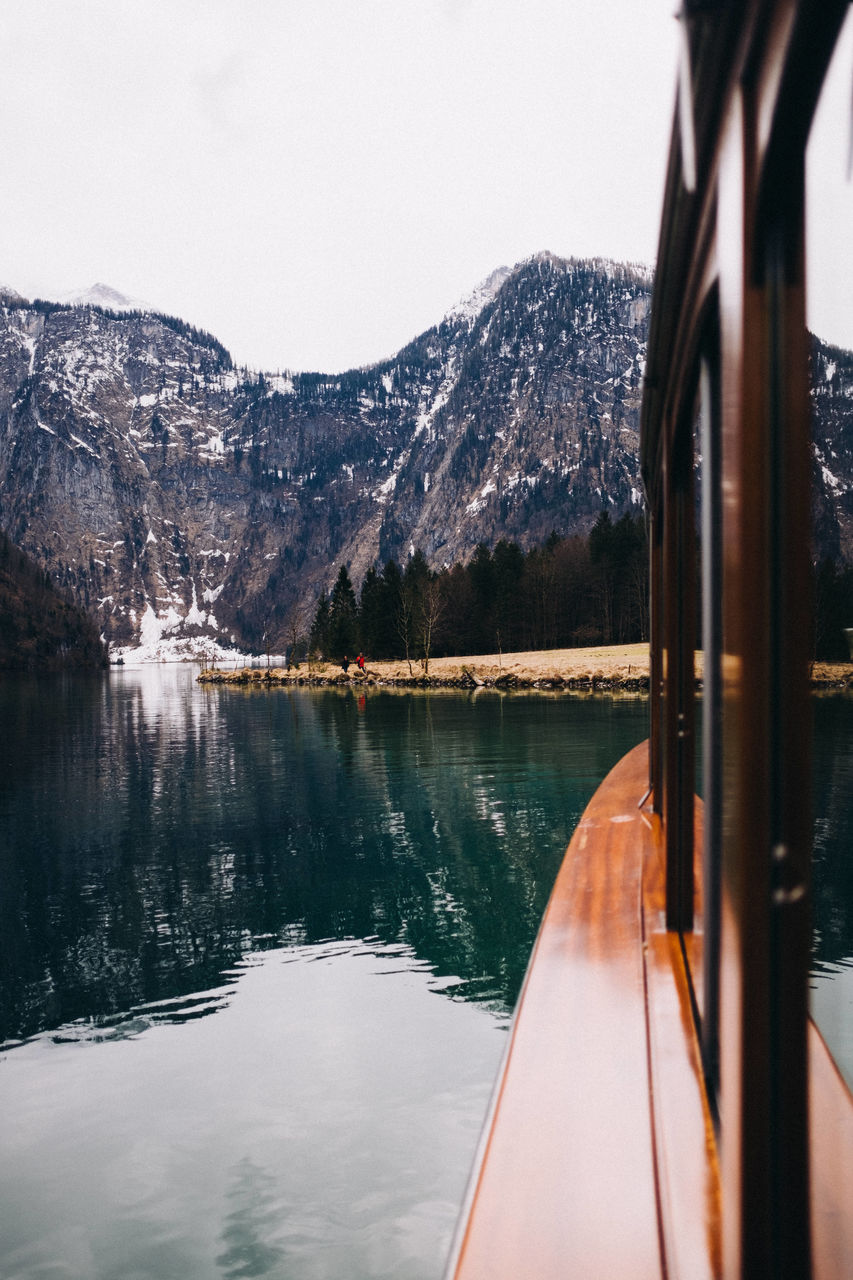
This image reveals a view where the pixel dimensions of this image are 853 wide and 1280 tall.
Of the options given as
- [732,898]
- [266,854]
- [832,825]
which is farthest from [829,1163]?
[266,854]

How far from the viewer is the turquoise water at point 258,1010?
343 cm

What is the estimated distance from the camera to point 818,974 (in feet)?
3.62

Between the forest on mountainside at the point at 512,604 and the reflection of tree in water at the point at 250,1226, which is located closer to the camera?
the reflection of tree in water at the point at 250,1226

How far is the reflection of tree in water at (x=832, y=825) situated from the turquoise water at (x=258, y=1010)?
2.77m

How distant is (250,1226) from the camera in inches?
134

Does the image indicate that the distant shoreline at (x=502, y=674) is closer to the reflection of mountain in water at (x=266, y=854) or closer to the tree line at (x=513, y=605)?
the tree line at (x=513, y=605)

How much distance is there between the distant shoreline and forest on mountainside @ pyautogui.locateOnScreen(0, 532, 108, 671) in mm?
51632

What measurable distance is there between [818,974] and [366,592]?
55696mm

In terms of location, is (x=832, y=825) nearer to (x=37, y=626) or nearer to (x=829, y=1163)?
(x=829, y=1163)

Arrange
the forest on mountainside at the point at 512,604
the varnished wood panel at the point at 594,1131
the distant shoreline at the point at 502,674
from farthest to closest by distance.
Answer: the forest on mountainside at the point at 512,604, the distant shoreline at the point at 502,674, the varnished wood panel at the point at 594,1131

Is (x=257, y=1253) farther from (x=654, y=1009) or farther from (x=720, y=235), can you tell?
(x=720, y=235)

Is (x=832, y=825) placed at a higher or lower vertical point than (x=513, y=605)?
lower

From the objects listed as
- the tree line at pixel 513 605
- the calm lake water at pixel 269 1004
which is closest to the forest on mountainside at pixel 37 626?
the tree line at pixel 513 605

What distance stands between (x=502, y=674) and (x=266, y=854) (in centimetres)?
2963
